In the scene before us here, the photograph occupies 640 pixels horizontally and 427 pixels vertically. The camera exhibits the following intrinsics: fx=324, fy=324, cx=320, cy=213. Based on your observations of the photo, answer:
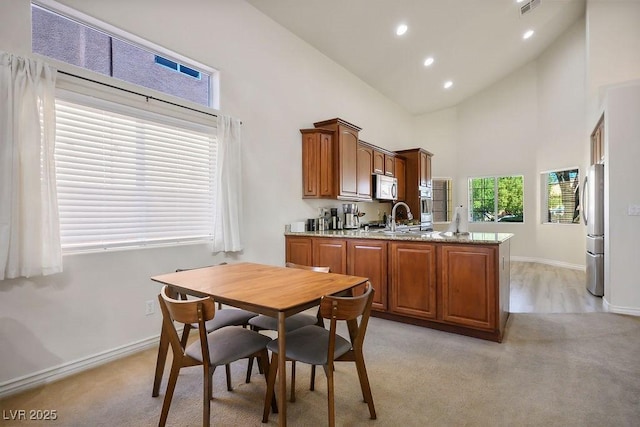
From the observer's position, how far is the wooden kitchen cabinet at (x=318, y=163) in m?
4.56

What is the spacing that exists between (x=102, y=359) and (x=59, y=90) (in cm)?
210

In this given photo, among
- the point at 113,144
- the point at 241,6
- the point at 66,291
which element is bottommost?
the point at 66,291

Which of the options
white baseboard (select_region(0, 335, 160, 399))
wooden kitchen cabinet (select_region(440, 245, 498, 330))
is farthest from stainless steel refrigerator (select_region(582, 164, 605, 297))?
white baseboard (select_region(0, 335, 160, 399))

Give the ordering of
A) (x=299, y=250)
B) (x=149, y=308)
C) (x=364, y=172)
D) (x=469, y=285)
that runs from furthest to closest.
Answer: (x=364, y=172) → (x=299, y=250) → (x=469, y=285) → (x=149, y=308)

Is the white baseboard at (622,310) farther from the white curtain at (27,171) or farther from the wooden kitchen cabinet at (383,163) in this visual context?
the white curtain at (27,171)

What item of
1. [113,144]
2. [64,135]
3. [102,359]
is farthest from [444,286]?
[64,135]

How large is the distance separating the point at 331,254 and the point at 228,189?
1437mm

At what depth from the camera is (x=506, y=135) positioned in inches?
298

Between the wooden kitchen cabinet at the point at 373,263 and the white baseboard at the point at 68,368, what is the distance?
2149mm

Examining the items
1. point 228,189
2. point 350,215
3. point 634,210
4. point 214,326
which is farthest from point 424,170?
point 214,326

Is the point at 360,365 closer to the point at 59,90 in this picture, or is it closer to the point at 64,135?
the point at 64,135

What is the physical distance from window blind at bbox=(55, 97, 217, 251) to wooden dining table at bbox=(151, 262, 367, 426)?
90 centimetres

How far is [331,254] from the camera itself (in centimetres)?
396

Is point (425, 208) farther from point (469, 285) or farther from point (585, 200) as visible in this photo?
point (469, 285)
